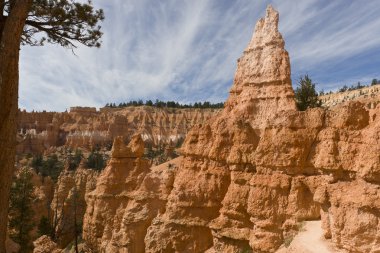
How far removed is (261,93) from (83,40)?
789 inches

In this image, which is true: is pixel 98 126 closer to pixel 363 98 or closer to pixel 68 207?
pixel 68 207

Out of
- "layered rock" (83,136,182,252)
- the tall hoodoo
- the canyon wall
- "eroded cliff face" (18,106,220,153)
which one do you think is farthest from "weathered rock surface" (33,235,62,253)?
"eroded cliff face" (18,106,220,153)

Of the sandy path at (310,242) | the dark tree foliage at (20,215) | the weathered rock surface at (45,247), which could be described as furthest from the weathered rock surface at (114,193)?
the sandy path at (310,242)

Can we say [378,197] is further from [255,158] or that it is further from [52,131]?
[52,131]

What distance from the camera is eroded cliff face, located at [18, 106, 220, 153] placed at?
344 feet

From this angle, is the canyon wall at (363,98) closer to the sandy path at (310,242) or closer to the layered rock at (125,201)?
the sandy path at (310,242)

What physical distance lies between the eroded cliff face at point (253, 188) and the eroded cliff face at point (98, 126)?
266 feet

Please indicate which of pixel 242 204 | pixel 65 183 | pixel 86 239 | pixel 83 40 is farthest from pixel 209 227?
pixel 65 183

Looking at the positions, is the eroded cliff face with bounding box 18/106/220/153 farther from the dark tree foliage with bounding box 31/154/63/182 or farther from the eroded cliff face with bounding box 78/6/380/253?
the eroded cliff face with bounding box 78/6/380/253

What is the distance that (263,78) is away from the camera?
90.0ft

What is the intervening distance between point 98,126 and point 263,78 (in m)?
89.4

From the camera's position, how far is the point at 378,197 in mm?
9344

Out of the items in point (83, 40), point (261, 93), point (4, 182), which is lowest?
point (4, 182)

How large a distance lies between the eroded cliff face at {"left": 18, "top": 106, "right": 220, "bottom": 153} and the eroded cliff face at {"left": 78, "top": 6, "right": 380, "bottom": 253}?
3194 inches
